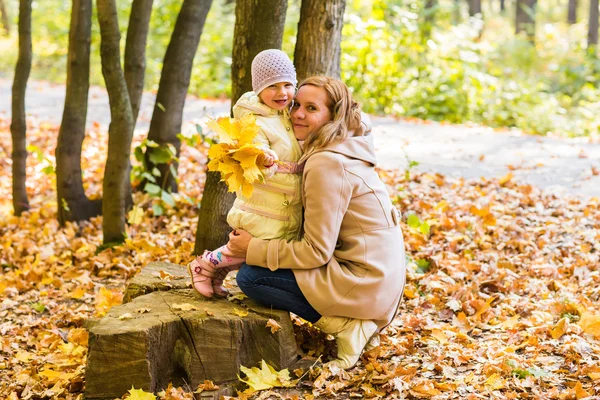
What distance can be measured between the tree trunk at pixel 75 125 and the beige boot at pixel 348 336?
4.01m

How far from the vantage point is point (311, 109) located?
11.5 feet

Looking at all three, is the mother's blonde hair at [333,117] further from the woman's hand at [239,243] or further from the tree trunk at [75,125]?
the tree trunk at [75,125]

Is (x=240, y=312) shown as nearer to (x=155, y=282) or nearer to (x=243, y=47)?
(x=155, y=282)

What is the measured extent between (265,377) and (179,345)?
479 millimetres

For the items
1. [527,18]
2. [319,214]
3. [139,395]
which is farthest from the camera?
[527,18]

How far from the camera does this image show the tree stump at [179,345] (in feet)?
10.9

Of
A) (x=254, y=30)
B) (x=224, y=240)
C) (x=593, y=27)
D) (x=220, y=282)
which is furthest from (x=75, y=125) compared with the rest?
(x=593, y=27)

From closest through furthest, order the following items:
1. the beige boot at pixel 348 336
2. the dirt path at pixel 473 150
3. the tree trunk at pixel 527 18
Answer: the beige boot at pixel 348 336 → the dirt path at pixel 473 150 → the tree trunk at pixel 527 18

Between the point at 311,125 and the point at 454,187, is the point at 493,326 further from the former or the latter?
the point at 454,187

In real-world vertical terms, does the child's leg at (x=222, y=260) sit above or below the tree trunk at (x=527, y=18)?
below

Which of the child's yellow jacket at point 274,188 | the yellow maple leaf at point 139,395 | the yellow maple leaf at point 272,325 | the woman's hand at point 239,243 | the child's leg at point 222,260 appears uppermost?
the child's yellow jacket at point 274,188

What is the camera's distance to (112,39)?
18.1 ft

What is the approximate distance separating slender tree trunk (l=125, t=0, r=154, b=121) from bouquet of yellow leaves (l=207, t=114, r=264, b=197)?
11.6 feet

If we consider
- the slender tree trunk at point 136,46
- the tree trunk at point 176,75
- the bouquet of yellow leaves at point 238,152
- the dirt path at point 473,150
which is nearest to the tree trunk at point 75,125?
the slender tree trunk at point 136,46
